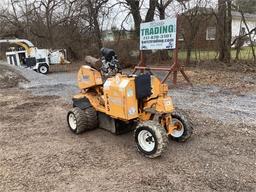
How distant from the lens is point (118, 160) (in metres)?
4.23

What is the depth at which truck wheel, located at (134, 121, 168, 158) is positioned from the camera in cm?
402

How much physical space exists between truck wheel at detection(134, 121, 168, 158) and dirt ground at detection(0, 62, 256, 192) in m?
0.13

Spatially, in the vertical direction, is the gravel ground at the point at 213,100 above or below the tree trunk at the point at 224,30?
below

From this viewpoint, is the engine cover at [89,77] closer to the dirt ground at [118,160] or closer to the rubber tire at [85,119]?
the rubber tire at [85,119]

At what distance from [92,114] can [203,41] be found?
10927mm

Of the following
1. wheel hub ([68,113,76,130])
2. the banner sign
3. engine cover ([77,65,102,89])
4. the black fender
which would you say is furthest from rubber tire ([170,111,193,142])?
the banner sign

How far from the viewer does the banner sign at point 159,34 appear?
9672 mm

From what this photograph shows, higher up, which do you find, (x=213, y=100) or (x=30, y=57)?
(x=30, y=57)

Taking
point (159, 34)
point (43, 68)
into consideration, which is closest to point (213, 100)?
point (159, 34)

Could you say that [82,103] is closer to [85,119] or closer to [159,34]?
[85,119]

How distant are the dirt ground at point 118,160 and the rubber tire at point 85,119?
0.48 ft

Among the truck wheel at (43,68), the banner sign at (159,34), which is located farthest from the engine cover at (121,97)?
the truck wheel at (43,68)

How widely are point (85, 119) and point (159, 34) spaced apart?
5.71 metres

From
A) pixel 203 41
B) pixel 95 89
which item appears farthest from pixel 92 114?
pixel 203 41
